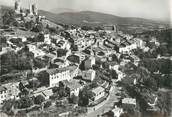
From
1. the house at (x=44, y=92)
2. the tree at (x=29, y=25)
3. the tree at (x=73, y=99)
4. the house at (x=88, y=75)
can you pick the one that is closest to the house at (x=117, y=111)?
the tree at (x=73, y=99)

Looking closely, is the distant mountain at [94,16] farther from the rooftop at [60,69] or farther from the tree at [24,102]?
the tree at [24,102]

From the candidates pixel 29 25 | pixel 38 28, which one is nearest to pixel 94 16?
pixel 38 28

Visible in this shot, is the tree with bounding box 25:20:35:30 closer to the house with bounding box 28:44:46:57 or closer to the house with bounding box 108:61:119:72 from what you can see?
the house with bounding box 28:44:46:57

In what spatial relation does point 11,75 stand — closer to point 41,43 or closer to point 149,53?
point 41,43

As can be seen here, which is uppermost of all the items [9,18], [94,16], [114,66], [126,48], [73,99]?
[94,16]

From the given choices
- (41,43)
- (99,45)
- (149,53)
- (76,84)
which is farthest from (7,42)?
(149,53)

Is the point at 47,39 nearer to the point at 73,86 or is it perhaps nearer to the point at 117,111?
the point at 73,86
